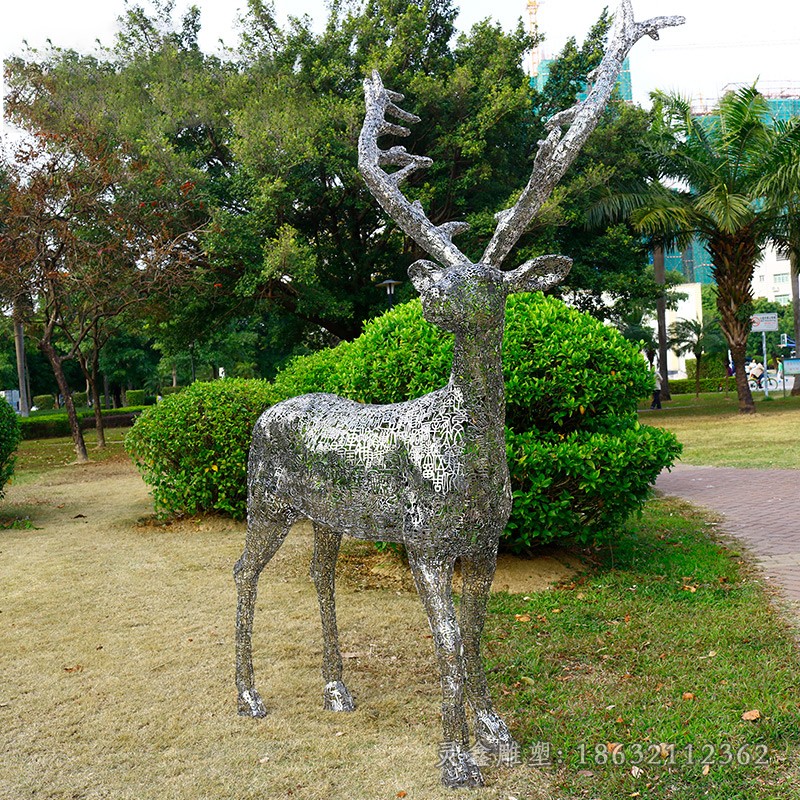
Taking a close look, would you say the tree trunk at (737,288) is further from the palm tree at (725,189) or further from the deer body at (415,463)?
the deer body at (415,463)

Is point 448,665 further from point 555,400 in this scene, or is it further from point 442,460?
point 555,400

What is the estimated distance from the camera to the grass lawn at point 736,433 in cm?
1390

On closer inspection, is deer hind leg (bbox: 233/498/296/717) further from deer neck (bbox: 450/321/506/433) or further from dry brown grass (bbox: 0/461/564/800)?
deer neck (bbox: 450/321/506/433)

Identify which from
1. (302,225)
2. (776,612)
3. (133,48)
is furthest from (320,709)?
(133,48)

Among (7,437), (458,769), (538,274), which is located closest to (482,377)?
(538,274)

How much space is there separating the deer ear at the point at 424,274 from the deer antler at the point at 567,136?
0.30 metres

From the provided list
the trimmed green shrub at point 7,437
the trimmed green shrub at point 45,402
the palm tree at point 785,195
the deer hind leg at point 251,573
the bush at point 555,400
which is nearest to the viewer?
the deer hind leg at point 251,573

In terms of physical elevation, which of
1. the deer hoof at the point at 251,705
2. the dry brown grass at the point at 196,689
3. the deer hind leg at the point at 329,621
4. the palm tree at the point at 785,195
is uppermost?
the palm tree at the point at 785,195

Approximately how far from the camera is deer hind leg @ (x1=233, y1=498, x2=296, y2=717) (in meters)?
4.13

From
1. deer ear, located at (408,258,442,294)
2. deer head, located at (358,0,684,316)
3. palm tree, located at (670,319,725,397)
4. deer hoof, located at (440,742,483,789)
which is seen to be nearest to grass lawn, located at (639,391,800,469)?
deer head, located at (358,0,684,316)

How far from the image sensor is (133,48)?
24891mm

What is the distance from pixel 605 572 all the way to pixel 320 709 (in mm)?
3465

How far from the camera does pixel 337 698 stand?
420 cm

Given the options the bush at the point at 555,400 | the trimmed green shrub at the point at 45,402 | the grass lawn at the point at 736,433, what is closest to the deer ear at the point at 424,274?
the bush at the point at 555,400
